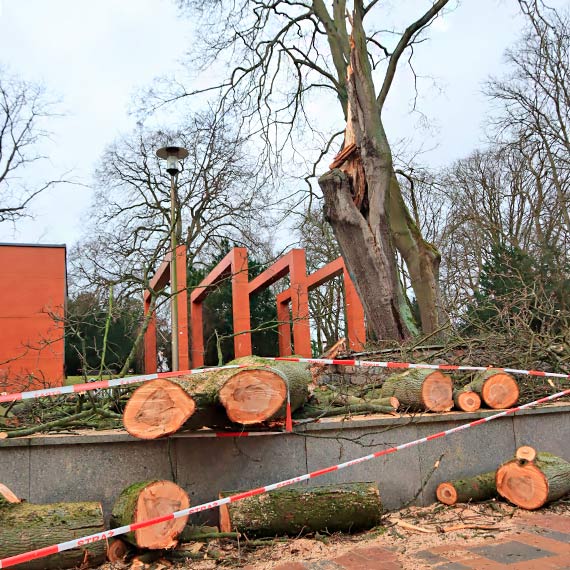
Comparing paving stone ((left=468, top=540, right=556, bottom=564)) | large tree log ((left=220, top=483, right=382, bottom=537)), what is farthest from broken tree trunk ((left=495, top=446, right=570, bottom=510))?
large tree log ((left=220, top=483, right=382, bottom=537))

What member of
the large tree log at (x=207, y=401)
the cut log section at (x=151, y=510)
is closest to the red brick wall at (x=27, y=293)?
the large tree log at (x=207, y=401)

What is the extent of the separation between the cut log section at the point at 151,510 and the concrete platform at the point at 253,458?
47 cm

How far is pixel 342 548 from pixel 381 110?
9793 mm

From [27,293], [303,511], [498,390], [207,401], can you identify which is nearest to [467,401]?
[498,390]

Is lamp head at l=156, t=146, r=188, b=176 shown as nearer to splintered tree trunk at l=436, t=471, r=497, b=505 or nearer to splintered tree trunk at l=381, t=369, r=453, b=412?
splintered tree trunk at l=381, t=369, r=453, b=412

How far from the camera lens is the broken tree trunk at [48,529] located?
345 centimetres

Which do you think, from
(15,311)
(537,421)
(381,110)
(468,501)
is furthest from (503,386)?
(15,311)

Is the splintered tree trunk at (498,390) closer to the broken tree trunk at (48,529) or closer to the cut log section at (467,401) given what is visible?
the cut log section at (467,401)

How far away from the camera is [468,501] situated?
4934 millimetres

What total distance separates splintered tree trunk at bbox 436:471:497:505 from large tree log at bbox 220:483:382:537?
3.08 ft

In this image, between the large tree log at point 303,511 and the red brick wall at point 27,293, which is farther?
the red brick wall at point 27,293

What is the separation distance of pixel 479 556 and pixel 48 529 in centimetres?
260

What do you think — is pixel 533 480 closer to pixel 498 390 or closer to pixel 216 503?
pixel 498 390

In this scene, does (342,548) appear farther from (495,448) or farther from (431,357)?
(431,357)
